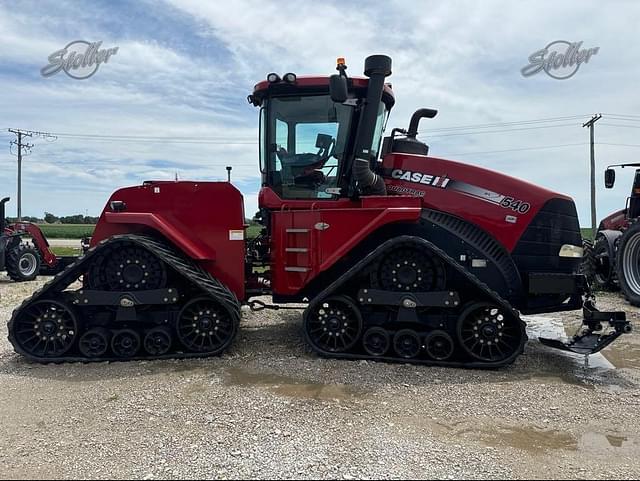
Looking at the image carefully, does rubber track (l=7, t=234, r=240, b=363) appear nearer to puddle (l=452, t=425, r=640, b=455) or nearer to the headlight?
puddle (l=452, t=425, r=640, b=455)

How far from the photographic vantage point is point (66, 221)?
2918 inches

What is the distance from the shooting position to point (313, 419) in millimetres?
4125

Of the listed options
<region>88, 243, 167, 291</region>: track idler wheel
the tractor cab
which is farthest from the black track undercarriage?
<region>88, 243, 167, 291</region>: track idler wheel

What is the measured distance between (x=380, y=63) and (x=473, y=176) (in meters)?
1.68

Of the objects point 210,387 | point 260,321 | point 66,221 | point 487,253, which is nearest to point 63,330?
point 210,387

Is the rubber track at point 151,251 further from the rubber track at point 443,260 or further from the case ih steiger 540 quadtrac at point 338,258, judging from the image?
the rubber track at point 443,260

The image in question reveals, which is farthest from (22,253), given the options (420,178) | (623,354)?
(623,354)

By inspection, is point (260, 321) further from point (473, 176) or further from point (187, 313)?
point (473, 176)

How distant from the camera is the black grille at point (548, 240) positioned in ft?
19.2

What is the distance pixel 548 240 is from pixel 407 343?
2058mm

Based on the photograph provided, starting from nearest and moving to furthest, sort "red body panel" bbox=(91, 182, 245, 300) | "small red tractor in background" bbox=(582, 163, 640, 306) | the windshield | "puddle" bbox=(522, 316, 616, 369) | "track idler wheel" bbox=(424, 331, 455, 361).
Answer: "track idler wheel" bbox=(424, 331, 455, 361)
"puddle" bbox=(522, 316, 616, 369)
"red body panel" bbox=(91, 182, 245, 300)
the windshield
"small red tractor in background" bbox=(582, 163, 640, 306)

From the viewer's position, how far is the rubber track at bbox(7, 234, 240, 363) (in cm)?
561

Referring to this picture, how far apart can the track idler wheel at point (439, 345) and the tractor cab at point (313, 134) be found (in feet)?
6.48

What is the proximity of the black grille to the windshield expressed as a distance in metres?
2.31
